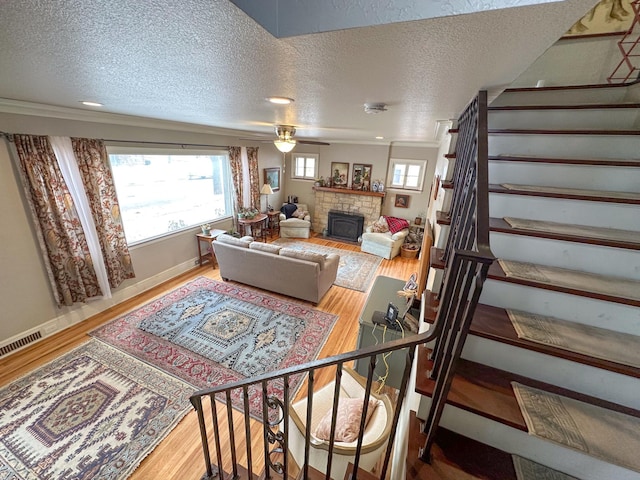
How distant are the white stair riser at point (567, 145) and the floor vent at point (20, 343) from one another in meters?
4.69

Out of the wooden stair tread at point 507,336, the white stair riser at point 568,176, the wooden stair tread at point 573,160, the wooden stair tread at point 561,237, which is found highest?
the wooden stair tread at point 573,160

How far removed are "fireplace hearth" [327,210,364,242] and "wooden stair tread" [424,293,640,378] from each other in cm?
Answer: 526

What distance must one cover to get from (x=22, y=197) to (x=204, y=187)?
105 inches

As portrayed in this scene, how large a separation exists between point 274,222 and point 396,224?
10.4 feet

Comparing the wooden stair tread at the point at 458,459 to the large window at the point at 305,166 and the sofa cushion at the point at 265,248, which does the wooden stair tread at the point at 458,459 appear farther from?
the large window at the point at 305,166

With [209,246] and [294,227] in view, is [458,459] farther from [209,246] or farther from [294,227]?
[294,227]

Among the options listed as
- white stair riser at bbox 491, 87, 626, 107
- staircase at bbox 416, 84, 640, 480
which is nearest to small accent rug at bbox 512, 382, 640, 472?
staircase at bbox 416, 84, 640, 480

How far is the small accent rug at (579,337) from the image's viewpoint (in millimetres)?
960

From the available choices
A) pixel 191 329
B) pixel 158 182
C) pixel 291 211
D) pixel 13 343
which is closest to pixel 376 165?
pixel 291 211

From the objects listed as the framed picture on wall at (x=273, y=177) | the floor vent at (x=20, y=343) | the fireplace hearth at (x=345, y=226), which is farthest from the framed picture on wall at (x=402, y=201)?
the floor vent at (x=20, y=343)

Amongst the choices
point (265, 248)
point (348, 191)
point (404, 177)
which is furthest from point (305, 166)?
point (265, 248)

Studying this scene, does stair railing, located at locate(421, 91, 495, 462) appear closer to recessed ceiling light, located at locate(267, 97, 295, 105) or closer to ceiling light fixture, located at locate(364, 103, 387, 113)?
ceiling light fixture, located at locate(364, 103, 387, 113)

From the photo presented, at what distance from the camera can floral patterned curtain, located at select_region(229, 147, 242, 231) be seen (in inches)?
206

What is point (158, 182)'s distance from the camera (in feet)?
13.4
